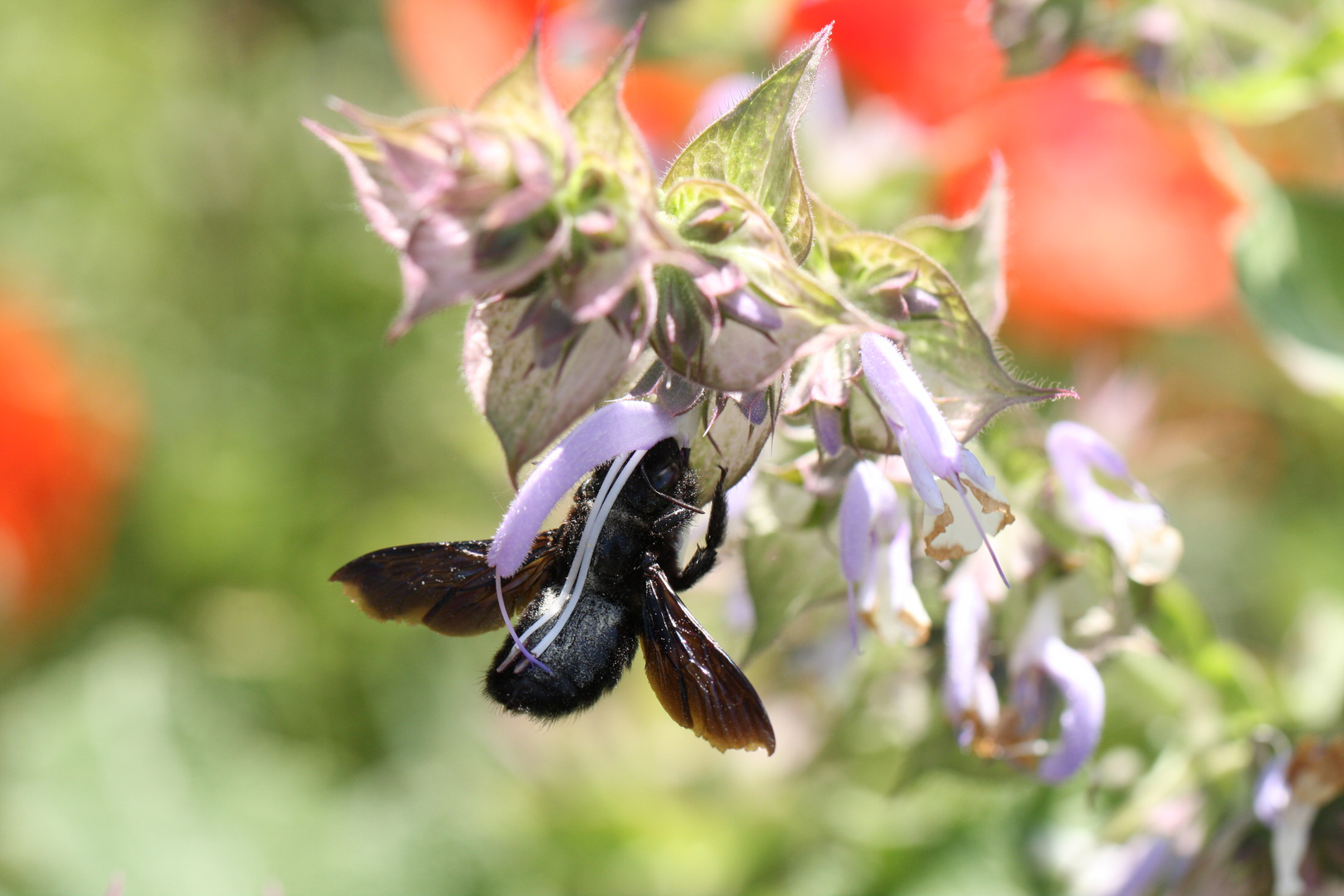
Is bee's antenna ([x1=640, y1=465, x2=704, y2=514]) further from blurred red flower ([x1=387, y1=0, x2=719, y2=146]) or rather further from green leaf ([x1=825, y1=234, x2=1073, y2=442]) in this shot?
blurred red flower ([x1=387, y1=0, x2=719, y2=146])

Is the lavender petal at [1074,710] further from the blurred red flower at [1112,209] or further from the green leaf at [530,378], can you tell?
the blurred red flower at [1112,209]

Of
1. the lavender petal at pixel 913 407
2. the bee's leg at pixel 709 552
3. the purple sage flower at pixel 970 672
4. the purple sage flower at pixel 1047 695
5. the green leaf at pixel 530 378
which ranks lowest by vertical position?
the purple sage flower at pixel 1047 695

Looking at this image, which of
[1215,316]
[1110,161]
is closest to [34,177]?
[1110,161]

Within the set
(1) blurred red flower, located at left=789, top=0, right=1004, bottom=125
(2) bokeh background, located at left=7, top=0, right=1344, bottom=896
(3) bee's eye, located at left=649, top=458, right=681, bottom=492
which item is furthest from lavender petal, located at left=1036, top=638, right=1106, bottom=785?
(1) blurred red flower, located at left=789, top=0, right=1004, bottom=125

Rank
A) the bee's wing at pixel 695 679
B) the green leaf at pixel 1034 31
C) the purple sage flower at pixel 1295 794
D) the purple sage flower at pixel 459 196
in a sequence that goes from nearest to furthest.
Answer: the purple sage flower at pixel 459 196 → the bee's wing at pixel 695 679 → the purple sage flower at pixel 1295 794 → the green leaf at pixel 1034 31

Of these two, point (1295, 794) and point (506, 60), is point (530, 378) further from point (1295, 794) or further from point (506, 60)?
point (506, 60)

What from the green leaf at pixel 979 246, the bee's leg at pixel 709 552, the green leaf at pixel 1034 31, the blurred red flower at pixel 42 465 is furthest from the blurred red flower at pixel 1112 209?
the blurred red flower at pixel 42 465
